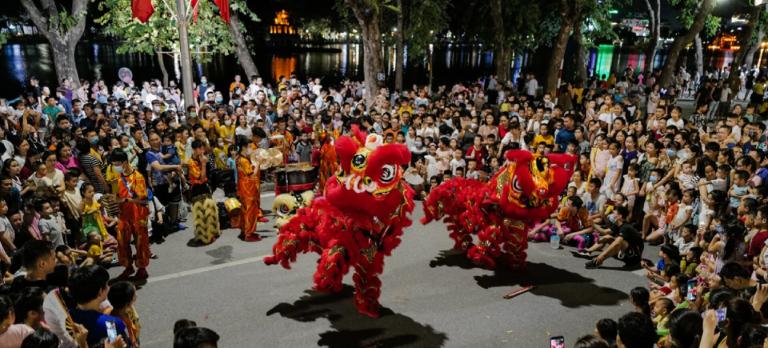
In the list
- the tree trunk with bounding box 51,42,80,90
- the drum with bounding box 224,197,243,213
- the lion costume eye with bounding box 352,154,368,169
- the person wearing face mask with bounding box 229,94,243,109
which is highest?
the tree trunk with bounding box 51,42,80,90

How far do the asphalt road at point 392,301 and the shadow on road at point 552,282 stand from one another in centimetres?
1

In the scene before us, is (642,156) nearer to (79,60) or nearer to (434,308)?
(434,308)

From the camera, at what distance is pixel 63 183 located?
6266 millimetres

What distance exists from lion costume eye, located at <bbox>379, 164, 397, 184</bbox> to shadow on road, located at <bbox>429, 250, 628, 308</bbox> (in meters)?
2.11

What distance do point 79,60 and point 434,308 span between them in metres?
43.4

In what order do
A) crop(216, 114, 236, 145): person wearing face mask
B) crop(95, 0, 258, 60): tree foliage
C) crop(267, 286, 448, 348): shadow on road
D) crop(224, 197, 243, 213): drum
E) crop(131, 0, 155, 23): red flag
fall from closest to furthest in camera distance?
crop(267, 286, 448, 348): shadow on road < crop(224, 197, 243, 213): drum < crop(216, 114, 236, 145): person wearing face mask < crop(131, 0, 155, 23): red flag < crop(95, 0, 258, 60): tree foliage

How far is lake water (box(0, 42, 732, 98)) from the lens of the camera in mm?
33188

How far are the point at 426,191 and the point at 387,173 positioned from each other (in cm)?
475

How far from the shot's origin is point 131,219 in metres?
5.78

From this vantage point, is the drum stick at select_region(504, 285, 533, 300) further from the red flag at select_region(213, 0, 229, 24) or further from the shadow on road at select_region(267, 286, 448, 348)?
the red flag at select_region(213, 0, 229, 24)

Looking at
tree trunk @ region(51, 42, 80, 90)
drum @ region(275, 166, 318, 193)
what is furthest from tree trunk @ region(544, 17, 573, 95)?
tree trunk @ region(51, 42, 80, 90)

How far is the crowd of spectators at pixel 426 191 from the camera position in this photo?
3484mm

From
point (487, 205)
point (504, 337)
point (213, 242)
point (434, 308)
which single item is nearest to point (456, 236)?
point (487, 205)

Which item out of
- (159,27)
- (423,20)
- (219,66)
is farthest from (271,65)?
(159,27)
